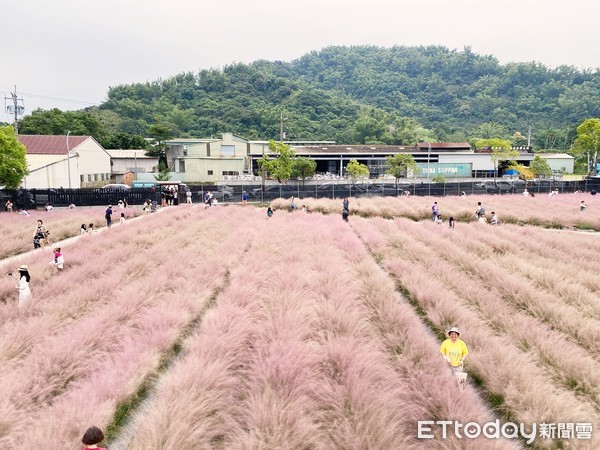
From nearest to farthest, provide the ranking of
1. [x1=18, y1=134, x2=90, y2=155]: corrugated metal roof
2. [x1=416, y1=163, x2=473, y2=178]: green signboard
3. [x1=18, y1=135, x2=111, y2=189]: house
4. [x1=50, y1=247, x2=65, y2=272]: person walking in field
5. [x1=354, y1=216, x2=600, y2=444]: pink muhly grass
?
[x1=354, y1=216, x2=600, y2=444]: pink muhly grass
[x1=50, y1=247, x2=65, y2=272]: person walking in field
[x1=18, y1=135, x2=111, y2=189]: house
[x1=18, y1=134, x2=90, y2=155]: corrugated metal roof
[x1=416, y1=163, x2=473, y2=178]: green signboard

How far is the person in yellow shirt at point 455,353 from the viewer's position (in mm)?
6062

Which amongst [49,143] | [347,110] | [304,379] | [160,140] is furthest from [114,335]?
[347,110]

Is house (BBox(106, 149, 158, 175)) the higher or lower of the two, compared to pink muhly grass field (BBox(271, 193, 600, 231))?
higher

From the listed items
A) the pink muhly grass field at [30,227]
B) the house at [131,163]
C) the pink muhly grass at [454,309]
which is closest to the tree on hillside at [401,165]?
the house at [131,163]

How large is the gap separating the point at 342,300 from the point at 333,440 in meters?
4.50

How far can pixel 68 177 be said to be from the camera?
41469mm

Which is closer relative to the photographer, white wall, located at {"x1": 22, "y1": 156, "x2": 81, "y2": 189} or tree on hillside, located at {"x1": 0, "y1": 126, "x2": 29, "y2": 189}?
tree on hillside, located at {"x1": 0, "y1": 126, "x2": 29, "y2": 189}

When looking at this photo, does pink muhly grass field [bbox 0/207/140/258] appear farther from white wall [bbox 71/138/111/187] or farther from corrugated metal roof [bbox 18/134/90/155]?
corrugated metal roof [bbox 18/134/90/155]

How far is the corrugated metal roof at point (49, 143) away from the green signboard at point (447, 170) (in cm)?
4763

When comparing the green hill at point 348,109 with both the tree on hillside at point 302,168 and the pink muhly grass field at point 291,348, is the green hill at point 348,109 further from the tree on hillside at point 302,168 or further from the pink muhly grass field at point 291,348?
the pink muhly grass field at point 291,348

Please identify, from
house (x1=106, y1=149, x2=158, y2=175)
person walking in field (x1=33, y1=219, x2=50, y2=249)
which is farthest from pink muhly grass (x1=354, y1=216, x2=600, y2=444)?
house (x1=106, y1=149, x2=158, y2=175)

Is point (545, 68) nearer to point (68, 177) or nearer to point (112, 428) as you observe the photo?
point (68, 177)

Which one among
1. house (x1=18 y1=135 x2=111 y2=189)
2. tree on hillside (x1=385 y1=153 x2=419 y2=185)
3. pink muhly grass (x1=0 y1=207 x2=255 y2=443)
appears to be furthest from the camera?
tree on hillside (x1=385 y1=153 x2=419 y2=185)

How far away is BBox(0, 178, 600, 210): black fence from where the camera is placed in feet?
110
